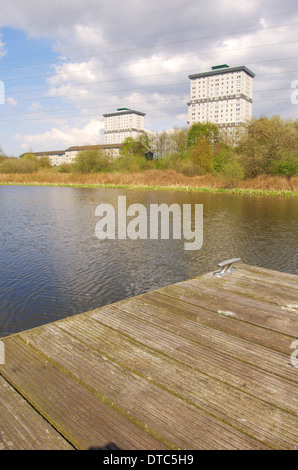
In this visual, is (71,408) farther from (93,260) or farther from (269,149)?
(269,149)

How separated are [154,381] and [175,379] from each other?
20 centimetres

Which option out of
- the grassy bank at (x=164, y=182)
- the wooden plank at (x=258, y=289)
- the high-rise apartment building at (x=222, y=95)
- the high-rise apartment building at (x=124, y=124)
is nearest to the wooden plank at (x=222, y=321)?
the wooden plank at (x=258, y=289)

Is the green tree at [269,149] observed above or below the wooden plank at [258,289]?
above

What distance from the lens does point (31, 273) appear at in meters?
8.24

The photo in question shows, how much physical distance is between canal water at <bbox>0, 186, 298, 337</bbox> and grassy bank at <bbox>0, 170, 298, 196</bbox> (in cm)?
2108

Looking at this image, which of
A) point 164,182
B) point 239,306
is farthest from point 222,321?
point 164,182

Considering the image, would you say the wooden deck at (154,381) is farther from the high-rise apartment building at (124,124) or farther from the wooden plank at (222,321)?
the high-rise apartment building at (124,124)

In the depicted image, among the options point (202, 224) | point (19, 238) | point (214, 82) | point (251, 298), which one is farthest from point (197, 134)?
point (214, 82)

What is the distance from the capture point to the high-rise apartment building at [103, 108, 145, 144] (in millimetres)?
190625

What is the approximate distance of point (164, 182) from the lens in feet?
143

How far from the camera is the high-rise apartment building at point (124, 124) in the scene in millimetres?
190625

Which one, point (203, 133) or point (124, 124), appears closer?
point (203, 133)

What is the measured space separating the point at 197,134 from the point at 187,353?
2937 inches

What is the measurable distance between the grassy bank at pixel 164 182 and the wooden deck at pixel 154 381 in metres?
32.2
